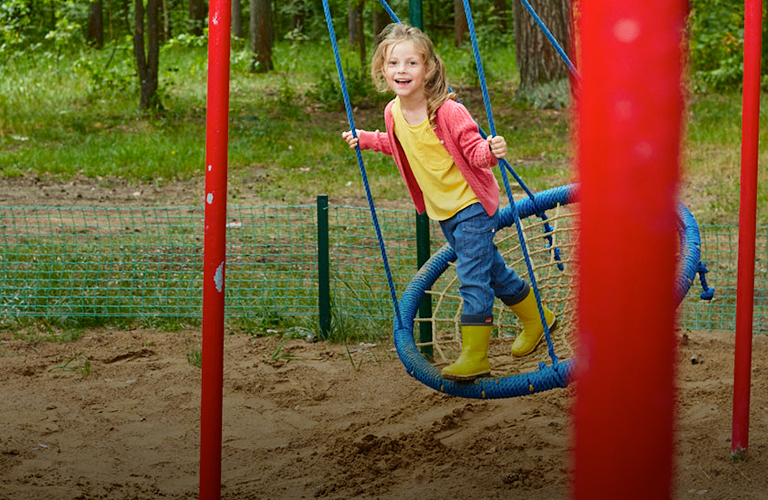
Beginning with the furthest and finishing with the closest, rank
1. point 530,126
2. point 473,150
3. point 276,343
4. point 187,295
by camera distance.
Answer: point 530,126
point 187,295
point 276,343
point 473,150

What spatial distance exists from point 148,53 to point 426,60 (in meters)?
7.87

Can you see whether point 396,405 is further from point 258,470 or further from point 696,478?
point 696,478

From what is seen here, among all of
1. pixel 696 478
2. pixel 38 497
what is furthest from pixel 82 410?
pixel 696 478

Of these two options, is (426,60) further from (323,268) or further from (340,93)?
(340,93)

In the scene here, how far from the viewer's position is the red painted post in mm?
523

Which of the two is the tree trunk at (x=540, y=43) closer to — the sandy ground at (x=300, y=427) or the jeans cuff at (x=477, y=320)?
the sandy ground at (x=300, y=427)

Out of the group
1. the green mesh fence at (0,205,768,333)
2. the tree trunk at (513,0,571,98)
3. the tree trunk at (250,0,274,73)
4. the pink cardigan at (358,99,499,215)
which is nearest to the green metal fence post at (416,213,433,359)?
the green mesh fence at (0,205,768,333)

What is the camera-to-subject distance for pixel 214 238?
6.64 ft

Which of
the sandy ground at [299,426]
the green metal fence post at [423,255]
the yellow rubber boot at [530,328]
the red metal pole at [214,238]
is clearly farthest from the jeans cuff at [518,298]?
the red metal pole at [214,238]

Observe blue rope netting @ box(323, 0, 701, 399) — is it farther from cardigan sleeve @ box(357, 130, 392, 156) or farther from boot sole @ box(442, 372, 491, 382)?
cardigan sleeve @ box(357, 130, 392, 156)

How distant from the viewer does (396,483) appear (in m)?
3.26

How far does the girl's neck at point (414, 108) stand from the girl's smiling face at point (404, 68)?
1.7 inches

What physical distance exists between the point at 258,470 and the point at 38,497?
83 cm

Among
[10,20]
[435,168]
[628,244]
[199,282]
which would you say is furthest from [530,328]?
[10,20]
